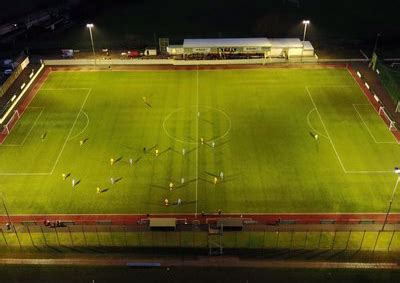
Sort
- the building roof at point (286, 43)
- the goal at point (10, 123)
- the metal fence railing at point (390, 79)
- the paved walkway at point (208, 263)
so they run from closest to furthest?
the paved walkway at point (208, 263) < the goal at point (10, 123) < the metal fence railing at point (390, 79) < the building roof at point (286, 43)

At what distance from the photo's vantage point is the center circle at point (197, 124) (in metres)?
57.2

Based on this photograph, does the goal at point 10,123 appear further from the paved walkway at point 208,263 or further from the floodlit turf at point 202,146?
the paved walkway at point 208,263

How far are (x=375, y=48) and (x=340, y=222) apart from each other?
4989cm

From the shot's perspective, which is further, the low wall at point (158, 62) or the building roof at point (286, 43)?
the low wall at point (158, 62)

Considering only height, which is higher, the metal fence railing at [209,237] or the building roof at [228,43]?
the building roof at [228,43]

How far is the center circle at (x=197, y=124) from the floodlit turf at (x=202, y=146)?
0.15 metres

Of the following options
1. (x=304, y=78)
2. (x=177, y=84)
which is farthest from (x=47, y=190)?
(x=304, y=78)

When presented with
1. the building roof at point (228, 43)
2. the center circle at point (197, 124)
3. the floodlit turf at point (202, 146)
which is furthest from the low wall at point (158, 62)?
the center circle at point (197, 124)

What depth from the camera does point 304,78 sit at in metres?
72.2

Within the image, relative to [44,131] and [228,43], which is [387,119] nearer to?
[228,43]

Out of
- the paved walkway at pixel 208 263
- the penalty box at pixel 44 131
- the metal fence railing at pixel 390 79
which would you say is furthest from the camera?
the metal fence railing at pixel 390 79

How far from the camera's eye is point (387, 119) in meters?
59.9

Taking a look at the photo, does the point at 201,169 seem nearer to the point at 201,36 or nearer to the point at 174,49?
the point at 174,49

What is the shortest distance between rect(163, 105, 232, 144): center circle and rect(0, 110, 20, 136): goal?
21.7 meters
